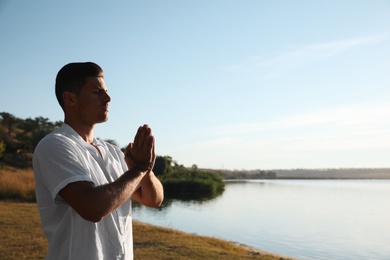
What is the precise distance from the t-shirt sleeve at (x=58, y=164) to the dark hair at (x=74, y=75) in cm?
24

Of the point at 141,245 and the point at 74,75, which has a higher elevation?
the point at 74,75

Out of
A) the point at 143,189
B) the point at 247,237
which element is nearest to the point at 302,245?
the point at 247,237

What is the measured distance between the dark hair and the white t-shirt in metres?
0.18

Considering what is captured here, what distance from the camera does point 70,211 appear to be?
5.00 feet

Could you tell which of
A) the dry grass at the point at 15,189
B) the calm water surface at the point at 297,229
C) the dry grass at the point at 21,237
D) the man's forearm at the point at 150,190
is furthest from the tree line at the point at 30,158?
the man's forearm at the point at 150,190

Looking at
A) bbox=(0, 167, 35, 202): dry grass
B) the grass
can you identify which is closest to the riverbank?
the grass

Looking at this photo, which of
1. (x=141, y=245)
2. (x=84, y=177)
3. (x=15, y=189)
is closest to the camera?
(x=84, y=177)

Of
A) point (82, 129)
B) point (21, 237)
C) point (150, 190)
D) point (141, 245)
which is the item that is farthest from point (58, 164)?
point (21, 237)

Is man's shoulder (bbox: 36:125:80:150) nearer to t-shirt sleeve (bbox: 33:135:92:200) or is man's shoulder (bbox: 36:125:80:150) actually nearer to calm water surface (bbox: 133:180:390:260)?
t-shirt sleeve (bbox: 33:135:92:200)

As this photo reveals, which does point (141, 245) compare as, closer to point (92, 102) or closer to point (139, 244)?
point (139, 244)

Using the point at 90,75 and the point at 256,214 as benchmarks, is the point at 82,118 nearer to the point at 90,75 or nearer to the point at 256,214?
the point at 90,75

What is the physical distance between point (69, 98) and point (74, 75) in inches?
3.9

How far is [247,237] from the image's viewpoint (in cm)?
1594

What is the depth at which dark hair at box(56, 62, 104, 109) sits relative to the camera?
66.8 inches
